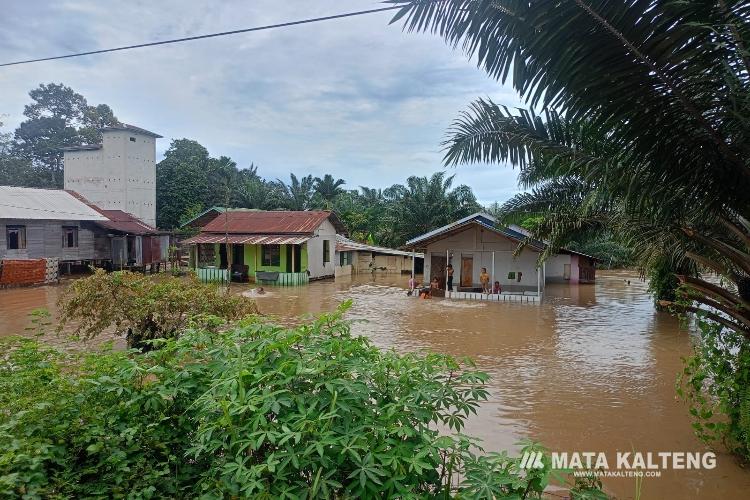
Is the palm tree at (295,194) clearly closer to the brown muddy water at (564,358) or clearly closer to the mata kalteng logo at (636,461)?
the brown muddy water at (564,358)

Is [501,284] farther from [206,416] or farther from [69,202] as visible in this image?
[69,202]

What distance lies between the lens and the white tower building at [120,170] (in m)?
33.7

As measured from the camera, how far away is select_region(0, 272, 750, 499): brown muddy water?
5930mm

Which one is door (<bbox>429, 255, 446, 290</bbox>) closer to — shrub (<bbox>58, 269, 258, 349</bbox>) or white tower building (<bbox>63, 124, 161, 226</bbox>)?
shrub (<bbox>58, 269, 258, 349</bbox>)

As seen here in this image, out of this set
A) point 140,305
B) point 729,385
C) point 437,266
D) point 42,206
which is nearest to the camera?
point 729,385

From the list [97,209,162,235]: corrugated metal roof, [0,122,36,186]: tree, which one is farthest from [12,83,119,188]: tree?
[97,209,162,235]: corrugated metal roof

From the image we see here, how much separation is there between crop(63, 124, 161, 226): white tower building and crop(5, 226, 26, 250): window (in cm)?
1053

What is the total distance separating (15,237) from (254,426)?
1060 inches

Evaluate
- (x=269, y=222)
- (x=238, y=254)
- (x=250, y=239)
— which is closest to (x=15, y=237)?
(x=238, y=254)

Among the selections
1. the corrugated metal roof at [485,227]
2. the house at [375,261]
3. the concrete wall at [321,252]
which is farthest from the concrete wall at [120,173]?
the corrugated metal roof at [485,227]

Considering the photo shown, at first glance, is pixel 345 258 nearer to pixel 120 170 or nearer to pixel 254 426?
pixel 120 170

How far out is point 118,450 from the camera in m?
2.96

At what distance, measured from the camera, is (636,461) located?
5.50m

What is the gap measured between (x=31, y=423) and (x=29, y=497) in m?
0.69
